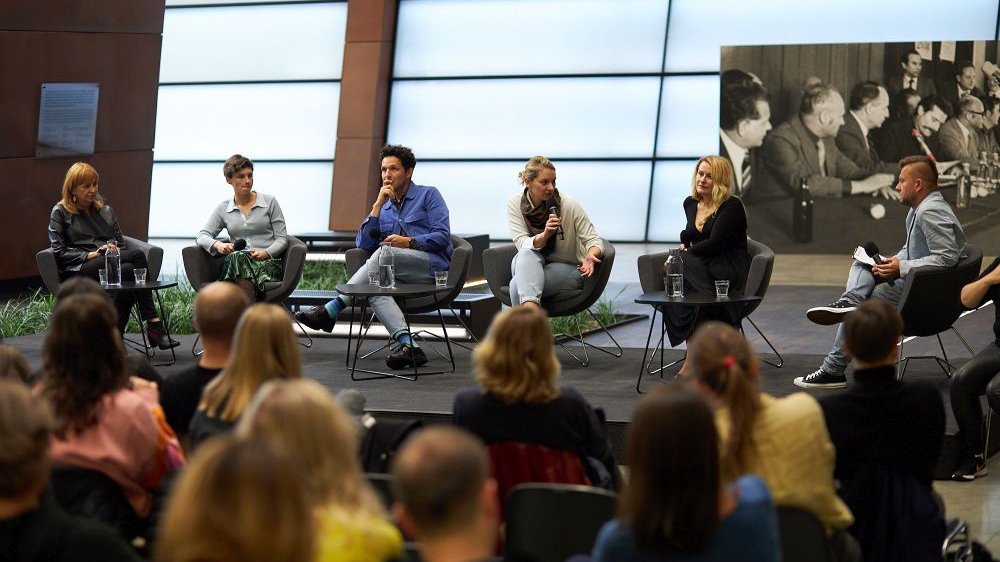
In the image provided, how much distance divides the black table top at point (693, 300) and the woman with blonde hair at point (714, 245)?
0.13 metres

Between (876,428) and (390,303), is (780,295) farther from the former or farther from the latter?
(876,428)

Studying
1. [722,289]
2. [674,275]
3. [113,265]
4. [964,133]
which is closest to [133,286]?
[113,265]

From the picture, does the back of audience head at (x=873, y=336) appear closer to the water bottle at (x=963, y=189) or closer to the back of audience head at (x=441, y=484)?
the back of audience head at (x=441, y=484)

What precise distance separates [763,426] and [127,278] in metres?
5.51

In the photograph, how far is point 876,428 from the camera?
3248 mm

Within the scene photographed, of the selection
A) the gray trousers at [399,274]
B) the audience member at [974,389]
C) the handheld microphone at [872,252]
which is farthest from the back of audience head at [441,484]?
the gray trousers at [399,274]

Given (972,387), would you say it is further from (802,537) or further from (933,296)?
(802,537)

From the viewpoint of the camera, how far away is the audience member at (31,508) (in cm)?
213

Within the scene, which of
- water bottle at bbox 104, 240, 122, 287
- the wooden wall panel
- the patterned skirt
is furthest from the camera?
the wooden wall panel

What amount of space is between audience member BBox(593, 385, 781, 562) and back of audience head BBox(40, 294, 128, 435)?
4.84 feet

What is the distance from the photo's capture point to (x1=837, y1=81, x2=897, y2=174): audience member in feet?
36.4

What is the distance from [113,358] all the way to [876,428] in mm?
1949

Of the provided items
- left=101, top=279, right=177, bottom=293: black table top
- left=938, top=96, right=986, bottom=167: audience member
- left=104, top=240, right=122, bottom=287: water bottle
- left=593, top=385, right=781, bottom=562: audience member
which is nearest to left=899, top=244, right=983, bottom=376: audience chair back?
left=593, top=385, right=781, bottom=562: audience member

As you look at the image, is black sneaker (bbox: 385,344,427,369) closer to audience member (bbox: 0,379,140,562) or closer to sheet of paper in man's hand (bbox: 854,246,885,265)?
sheet of paper in man's hand (bbox: 854,246,885,265)
